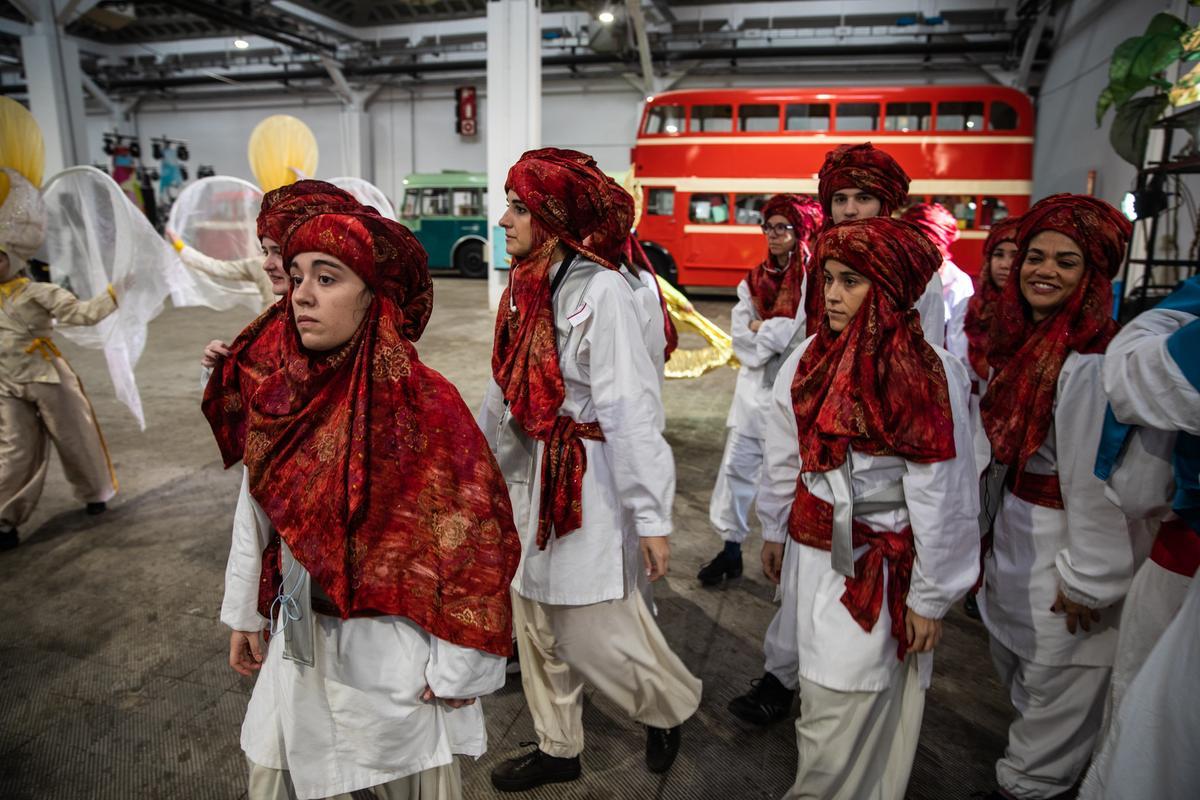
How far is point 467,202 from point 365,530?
16185 mm

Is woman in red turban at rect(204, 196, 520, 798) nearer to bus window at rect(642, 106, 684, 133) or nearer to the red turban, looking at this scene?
the red turban

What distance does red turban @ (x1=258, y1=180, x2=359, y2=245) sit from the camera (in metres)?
2.10

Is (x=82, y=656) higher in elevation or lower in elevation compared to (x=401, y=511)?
lower

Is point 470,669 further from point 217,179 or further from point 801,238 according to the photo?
point 217,179

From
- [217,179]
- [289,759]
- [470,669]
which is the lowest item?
[289,759]

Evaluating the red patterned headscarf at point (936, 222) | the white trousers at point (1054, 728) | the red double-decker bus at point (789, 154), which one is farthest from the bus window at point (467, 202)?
the white trousers at point (1054, 728)

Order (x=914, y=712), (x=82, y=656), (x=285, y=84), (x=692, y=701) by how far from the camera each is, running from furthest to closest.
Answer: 1. (x=285, y=84)
2. (x=82, y=656)
3. (x=692, y=701)
4. (x=914, y=712)

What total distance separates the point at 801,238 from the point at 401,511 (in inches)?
99.5

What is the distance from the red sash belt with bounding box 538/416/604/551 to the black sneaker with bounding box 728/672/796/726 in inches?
39.6

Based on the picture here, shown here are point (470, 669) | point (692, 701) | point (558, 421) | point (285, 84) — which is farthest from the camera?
point (285, 84)

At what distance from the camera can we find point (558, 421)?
6.55 feet

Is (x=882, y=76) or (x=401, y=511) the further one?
(x=882, y=76)

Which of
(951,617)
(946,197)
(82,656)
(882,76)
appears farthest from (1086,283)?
(882,76)

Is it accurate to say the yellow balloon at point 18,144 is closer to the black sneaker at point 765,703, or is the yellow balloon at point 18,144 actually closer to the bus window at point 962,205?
the black sneaker at point 765,703
